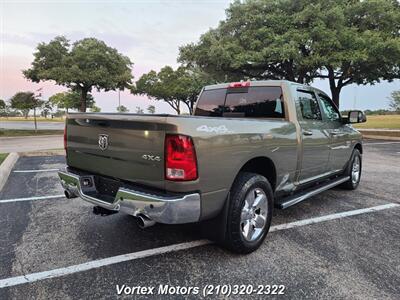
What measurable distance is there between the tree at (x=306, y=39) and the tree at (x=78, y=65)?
746 centimetres

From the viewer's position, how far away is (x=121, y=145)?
9.39 feet

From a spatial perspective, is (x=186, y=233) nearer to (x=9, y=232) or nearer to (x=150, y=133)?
(x=150, y=133)

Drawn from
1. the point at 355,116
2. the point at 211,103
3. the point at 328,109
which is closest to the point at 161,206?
the point at 211,103

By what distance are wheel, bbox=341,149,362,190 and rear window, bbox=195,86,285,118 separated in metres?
2.52

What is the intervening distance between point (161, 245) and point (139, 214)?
857 mm

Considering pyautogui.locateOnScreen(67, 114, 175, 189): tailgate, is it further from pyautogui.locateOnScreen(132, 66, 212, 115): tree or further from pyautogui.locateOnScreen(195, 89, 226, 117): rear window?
pyautogui.locateOnScreen(132, 66, 212, 115): tree

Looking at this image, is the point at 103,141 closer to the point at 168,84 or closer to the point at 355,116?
the point at 355,116

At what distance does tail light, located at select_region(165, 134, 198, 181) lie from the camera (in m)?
2.50

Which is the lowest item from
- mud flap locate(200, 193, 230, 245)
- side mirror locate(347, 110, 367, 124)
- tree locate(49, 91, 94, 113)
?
mud flap locate(200, 193, 230, 245)

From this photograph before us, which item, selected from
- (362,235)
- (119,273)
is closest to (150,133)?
(119,273)

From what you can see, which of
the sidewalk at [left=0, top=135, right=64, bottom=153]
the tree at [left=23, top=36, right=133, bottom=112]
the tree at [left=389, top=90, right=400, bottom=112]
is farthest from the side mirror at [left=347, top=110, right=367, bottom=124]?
the tree at [left=389, top=90, right=400, bottom=112]

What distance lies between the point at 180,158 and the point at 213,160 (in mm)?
338

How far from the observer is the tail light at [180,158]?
2.50 m

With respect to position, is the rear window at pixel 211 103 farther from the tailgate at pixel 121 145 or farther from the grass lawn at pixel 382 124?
the grass lawn at pixel 382 124
